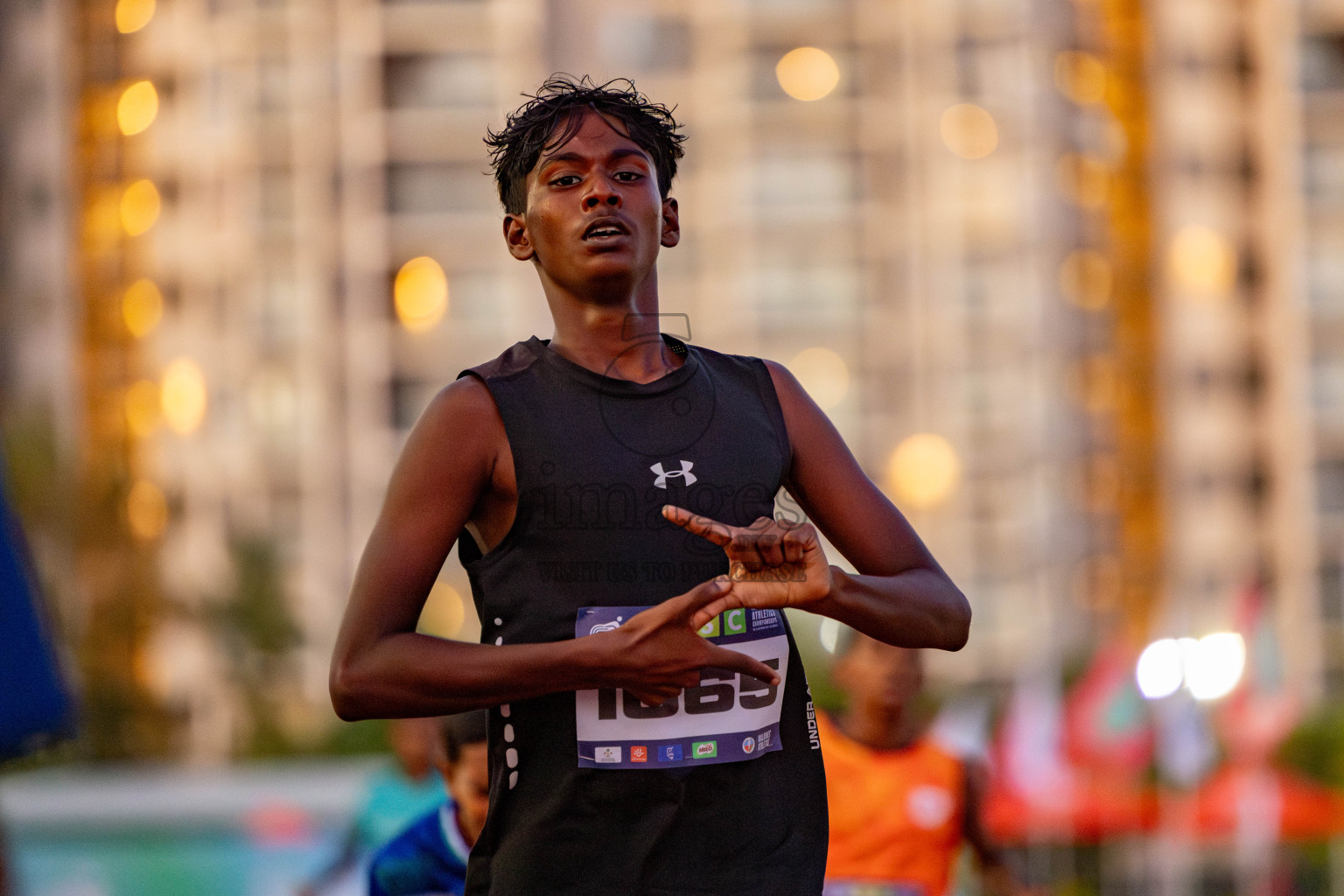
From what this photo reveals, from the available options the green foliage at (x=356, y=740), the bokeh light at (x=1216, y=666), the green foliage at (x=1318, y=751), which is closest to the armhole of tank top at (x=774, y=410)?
the bokeh light at (x=1216, y=666)

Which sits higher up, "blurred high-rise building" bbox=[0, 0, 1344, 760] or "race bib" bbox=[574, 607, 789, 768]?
"blurred high-rise building" bbox=[0, 0, 1344, 760]

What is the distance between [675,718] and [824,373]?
35737 millimetres

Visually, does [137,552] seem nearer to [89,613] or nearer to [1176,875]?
[89,613]

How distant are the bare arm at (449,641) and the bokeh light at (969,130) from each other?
3562 cm

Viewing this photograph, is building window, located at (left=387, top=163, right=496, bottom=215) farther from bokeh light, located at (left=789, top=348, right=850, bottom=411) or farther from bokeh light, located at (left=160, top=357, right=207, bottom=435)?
bokeh light, located at (left=789, top=348, right=850, bottom=411)

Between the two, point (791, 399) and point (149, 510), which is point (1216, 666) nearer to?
point (791, 399)

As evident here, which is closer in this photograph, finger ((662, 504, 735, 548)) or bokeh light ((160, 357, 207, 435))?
finger ((662, 504, 735, 548))

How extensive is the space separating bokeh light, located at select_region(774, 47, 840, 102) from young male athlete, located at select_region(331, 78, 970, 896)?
121ft

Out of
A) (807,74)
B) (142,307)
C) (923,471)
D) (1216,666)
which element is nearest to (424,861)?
(1216,666)

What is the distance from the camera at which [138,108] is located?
37.4 meters

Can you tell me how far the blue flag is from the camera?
1.80 m

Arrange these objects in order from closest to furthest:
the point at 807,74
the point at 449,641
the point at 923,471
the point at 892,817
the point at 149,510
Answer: the point at 449,641 → the point at 892,817 → the point at 923,471 → the point at 149,510 → the point at 807,74

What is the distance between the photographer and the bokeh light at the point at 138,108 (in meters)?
37.0

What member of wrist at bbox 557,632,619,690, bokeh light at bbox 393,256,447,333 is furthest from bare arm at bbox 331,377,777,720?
bokeh light at bbox 393,256,447,333
